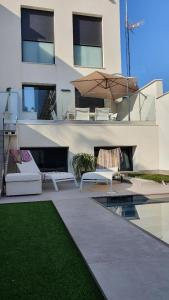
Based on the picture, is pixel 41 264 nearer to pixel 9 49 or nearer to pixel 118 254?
pixel 118 254

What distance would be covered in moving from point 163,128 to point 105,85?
3181 mm

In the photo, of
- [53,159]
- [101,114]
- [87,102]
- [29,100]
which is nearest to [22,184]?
[53,159]

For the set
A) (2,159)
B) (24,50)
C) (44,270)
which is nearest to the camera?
(44,270)

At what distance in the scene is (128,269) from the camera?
3.45m

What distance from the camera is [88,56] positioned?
16.3 meters

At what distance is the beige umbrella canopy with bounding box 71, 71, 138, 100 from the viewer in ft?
45.7

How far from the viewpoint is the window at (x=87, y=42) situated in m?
16.2

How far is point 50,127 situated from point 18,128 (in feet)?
4.06

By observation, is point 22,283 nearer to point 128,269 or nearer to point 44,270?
point 44,270

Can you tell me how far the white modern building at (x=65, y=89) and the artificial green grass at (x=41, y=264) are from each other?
725 centimetres

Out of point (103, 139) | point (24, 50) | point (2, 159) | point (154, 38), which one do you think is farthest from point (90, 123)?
point (154, 38)

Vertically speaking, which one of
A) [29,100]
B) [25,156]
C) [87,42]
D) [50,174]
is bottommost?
[50,174]

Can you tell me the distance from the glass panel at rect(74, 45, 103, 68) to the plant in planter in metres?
5.51

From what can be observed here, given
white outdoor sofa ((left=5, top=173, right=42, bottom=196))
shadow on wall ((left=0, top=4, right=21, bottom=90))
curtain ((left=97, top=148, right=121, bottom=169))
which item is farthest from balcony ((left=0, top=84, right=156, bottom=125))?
white outdoor sofa ((left=5, top=173, right=42, bottom=196))
